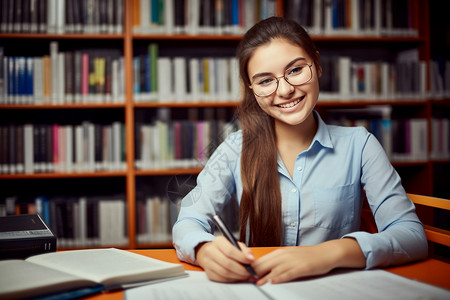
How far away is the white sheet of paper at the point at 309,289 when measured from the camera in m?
0.60

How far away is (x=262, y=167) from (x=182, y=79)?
1.33 m

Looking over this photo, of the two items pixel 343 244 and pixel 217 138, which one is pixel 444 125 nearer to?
pixel 217 138

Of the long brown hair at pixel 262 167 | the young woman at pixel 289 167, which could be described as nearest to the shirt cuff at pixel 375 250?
the young woman at pixel 289 167

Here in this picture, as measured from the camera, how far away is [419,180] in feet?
8.59

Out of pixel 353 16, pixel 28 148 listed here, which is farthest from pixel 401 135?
pixel 28 148

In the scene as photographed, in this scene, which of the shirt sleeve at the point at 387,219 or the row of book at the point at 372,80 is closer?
the shirt sleeve at the point at 387,219

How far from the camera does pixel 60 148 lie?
2309 mm

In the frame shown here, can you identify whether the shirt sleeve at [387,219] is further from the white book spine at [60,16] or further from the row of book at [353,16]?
the white book spine at [60,16]

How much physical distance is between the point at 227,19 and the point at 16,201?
159cm

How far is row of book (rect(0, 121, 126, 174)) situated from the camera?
7.44 ft

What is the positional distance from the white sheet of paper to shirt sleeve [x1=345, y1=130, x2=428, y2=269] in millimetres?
64

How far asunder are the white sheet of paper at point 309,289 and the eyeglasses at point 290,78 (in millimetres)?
546

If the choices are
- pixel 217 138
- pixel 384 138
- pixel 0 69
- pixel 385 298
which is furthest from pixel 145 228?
pixel 385 298

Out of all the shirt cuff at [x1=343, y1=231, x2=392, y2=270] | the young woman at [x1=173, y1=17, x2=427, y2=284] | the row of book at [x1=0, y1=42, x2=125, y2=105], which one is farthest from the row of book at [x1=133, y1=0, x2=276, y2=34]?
the shirt cuff at [x1=343, y1=231, x2=392, y2=270]
